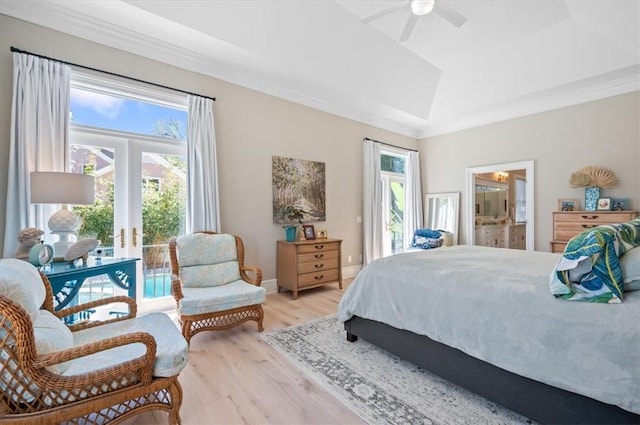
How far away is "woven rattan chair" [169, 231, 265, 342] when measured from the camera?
272 centimetres

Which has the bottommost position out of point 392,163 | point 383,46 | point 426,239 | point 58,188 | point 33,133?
point 426,239

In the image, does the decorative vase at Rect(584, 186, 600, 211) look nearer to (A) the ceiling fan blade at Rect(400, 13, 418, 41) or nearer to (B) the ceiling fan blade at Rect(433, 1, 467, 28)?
(B) the ceiling fan blade at Rect(433, 1, 467, 28)

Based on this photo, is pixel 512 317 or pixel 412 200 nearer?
pixel 512 317

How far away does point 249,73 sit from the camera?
4.03 metres

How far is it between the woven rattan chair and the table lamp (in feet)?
2.87

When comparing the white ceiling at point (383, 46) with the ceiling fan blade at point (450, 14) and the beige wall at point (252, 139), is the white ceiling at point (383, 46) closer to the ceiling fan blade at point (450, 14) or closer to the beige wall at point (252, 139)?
the beige wall at point (252, 139)

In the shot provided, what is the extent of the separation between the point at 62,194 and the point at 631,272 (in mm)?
3699

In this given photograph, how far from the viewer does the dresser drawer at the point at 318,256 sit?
4209 millimetres

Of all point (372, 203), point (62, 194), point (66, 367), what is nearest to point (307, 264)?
point (372, 203)

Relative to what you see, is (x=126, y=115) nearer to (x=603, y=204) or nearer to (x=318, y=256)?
(x=318, y=256)

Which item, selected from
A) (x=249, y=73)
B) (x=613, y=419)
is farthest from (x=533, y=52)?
(x=613, y=419)

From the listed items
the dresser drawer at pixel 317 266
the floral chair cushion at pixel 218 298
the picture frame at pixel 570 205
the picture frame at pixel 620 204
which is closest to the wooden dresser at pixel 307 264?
the dresser drawer at pixel 317 266

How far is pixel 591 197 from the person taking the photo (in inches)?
172

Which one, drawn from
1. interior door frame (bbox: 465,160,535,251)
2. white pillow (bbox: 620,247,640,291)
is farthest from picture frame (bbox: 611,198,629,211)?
white pillow (bbox: 620,247,640,291)
